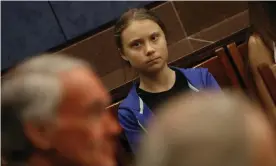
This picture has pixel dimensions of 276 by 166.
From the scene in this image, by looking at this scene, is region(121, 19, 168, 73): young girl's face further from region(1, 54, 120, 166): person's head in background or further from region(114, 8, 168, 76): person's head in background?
region(1, 54, 120, 166): person's head in background

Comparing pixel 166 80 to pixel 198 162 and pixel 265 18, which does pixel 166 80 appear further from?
pixel 198 162

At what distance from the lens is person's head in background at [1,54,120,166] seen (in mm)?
927

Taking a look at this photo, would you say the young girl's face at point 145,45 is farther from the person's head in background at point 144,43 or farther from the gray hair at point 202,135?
the gray hair at point 202,135

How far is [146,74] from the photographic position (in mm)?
1732

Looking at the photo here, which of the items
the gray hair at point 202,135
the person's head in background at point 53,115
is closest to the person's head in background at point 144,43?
the person's head in background at point 53,115

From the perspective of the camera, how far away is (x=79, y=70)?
977mm

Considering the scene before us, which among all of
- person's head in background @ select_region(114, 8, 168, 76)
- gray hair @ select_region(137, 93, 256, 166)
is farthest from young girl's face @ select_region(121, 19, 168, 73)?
gray hair @ select_region(137, 93, 256, 166)

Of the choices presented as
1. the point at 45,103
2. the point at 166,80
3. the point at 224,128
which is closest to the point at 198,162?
the point at 224,128

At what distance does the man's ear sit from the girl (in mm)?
738

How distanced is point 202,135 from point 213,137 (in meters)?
0.01

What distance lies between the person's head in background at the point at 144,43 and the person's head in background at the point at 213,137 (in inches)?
37.3

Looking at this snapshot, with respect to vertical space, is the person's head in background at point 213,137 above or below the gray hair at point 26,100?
below

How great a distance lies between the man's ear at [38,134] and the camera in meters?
0.94

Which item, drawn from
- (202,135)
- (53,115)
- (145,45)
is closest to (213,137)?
(202,135)
